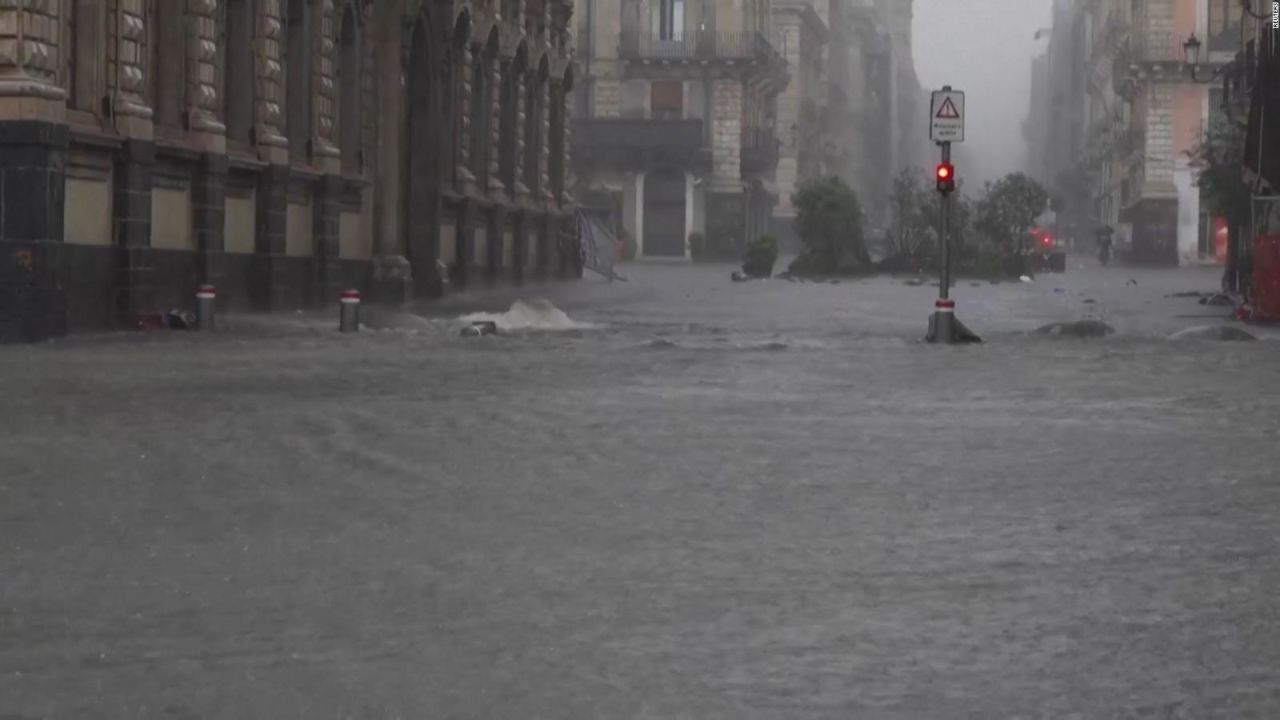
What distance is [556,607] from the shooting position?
7.12 m

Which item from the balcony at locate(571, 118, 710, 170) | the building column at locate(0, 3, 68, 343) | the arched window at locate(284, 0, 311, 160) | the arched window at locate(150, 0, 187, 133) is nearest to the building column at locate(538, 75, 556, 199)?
the arched window at locate(284, 0, 311, 160)

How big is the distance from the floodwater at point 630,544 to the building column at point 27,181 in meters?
3.12

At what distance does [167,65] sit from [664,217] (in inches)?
2722

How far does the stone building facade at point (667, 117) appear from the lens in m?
91.2

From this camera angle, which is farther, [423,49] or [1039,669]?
[423,49]

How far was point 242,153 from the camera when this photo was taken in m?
27.6

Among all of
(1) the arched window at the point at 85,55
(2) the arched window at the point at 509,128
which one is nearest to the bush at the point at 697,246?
(2) the arched window at the point at 509,128

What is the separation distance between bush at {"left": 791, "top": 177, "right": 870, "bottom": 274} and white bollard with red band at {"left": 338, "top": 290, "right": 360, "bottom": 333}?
3923 centimetres

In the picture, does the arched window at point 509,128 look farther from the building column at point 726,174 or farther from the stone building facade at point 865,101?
the stone building facade at point 865,101

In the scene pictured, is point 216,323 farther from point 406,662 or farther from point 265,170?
point 406,662

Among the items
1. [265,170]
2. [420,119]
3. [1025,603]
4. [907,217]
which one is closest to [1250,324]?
[265,170]

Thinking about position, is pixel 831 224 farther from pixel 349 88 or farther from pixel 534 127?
pixel 349 88

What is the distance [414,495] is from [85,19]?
13.9 meters

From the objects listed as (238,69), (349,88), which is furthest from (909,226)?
(238,69)
